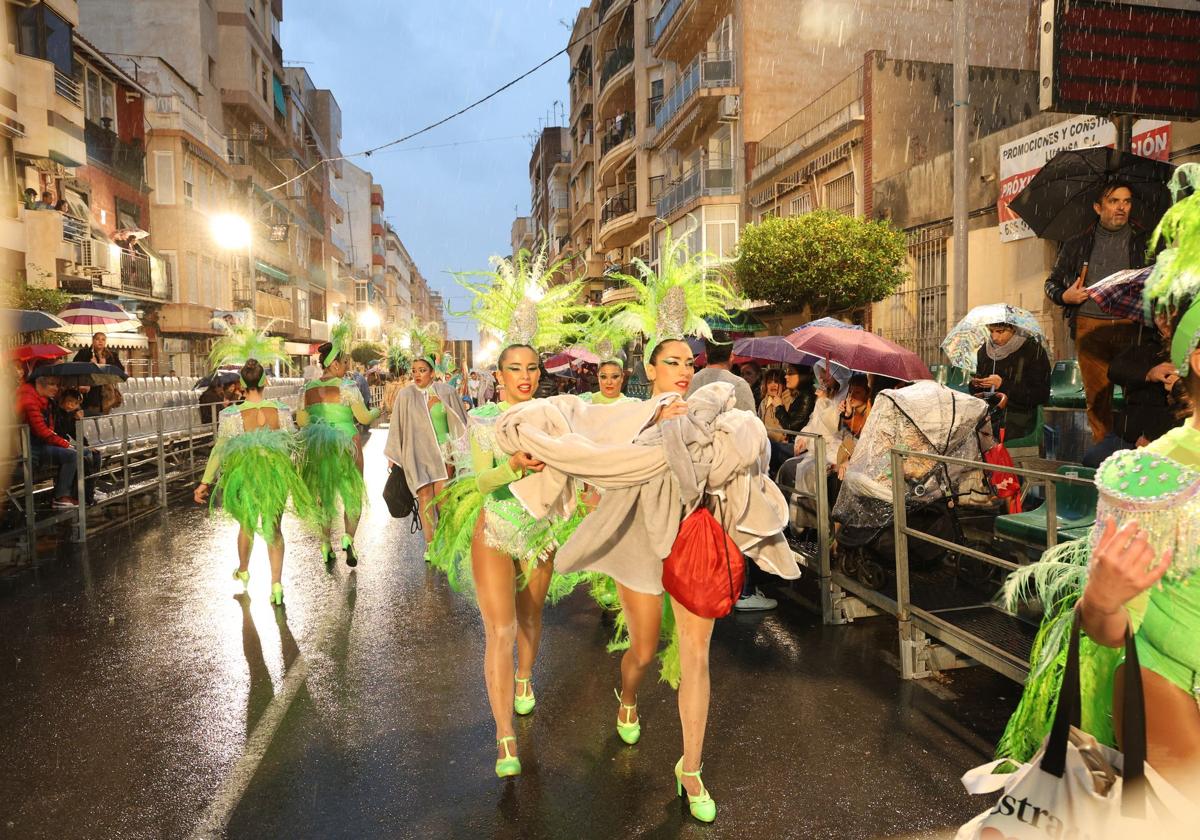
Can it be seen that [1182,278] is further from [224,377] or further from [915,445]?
[224,377]

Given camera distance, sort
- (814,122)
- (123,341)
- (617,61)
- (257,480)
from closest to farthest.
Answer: (257,480)
(814,122)
(123,341)
(617,61)

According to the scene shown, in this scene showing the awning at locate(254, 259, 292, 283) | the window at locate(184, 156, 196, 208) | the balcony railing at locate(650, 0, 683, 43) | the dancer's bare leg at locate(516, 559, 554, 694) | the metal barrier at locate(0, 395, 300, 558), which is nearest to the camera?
the dancer's bare leg at locate(516, 559, 554, 694)

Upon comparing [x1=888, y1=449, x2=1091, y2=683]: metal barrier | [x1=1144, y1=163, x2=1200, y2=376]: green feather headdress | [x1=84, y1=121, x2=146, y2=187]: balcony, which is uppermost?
[x1=84, y1=121, x2=146, y2=187]: balcony

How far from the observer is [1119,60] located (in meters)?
8.57

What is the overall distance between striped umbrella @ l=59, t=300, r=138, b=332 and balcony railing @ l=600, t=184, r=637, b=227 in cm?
2793

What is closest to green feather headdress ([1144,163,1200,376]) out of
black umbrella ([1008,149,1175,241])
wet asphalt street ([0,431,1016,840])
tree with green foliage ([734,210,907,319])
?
wet asphalt street ([0,431,1016,840])

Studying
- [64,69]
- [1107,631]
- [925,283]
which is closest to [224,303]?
[64,69]

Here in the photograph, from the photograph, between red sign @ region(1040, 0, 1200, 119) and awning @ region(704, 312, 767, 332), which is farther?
red sign @ region(1040, 0, 1200, 119)

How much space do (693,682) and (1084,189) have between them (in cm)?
462

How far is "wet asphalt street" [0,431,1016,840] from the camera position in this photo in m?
3.69

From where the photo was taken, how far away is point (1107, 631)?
1.87 m

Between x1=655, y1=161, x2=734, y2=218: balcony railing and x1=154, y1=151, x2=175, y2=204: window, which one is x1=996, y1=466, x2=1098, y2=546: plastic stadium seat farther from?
x1=154, y1=151, x2=175, y2=204: window

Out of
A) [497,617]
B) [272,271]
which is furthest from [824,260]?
[272,271]

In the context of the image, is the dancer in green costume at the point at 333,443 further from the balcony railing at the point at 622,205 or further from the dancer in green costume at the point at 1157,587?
the balcony railing at the point at 622,205
